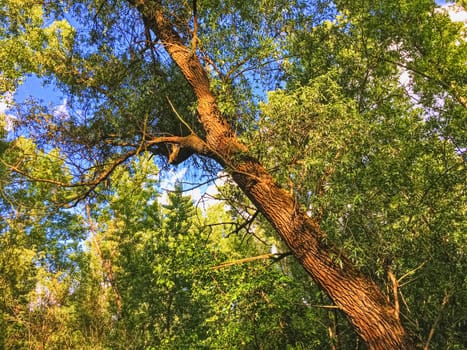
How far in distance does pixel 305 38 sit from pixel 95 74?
399cm

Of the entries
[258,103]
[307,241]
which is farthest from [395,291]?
[258,103]

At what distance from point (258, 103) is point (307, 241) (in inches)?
93.5

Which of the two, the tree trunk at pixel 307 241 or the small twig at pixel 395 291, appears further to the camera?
the small twig at pixel 395 291

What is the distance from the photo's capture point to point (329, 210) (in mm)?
4484

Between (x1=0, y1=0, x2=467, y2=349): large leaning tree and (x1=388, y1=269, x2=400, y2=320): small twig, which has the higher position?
(x1=0, y1=0, x2=467, y2=349): large leaning tree

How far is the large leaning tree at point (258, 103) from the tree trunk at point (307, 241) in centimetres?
1

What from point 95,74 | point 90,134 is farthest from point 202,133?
point 95,74

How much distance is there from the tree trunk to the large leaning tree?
0.01m

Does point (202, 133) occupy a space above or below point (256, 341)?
above

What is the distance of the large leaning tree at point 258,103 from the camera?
4.48 meters

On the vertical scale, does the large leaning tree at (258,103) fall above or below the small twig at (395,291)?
above

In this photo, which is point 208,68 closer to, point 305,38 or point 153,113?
point 153,113

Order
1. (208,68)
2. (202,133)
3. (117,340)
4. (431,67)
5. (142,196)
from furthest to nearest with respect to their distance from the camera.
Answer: (142,196) < (117,340) < (431,67) < (202,133) < (208,68)

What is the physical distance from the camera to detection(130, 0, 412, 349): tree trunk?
3.89m
